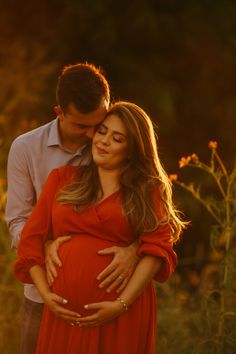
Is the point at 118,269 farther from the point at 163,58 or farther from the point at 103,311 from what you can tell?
the point at 163,58

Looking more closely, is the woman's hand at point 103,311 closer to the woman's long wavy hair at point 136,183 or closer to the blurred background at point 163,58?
the woman's long wavy hair at point 136,183

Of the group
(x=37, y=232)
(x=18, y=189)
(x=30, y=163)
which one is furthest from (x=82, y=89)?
(x=37, y=232)

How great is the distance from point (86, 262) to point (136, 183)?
0.40m

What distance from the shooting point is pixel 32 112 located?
9.37 meters

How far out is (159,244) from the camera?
135 inches

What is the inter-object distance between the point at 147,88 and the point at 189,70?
4.04ft

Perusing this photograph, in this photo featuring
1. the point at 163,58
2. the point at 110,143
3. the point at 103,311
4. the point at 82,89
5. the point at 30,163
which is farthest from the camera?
the point at 163,58

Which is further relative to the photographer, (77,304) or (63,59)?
(63,59)

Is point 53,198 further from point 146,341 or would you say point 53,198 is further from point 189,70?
point 189,70

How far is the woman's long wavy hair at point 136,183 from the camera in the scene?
345 cm

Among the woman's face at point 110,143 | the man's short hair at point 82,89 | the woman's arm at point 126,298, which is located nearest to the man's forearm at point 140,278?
the woman's arm at point 126,298

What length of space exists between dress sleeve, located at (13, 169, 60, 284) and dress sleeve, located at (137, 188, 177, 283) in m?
0.41

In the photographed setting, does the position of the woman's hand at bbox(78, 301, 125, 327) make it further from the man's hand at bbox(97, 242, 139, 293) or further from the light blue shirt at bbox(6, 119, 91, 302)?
the light blue shirt at bbox(6, 119, 91, 302)

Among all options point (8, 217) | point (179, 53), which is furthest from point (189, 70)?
point (8, 217)
